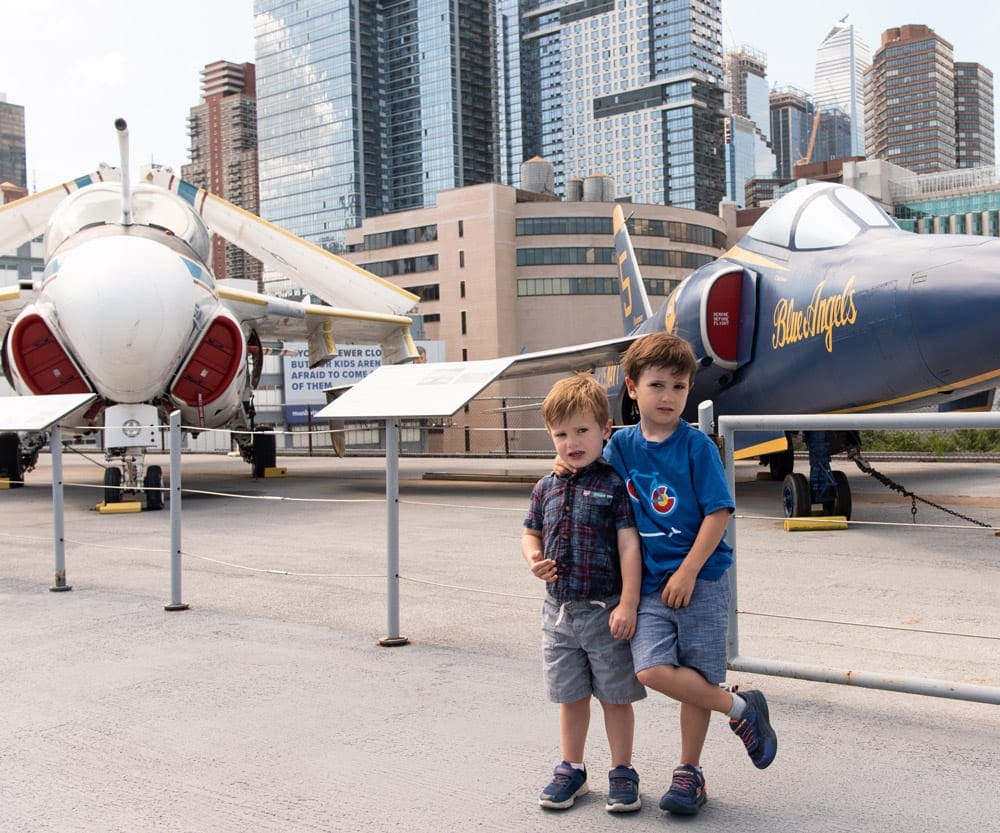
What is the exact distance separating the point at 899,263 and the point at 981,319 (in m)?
1.10

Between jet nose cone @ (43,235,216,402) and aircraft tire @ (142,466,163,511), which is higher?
jet nose cone @ (43,235,216,402)

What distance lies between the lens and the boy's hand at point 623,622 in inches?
113

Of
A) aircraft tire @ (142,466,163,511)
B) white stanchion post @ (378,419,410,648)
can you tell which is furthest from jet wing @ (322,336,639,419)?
aircraft tire @ (142,466,163,511)

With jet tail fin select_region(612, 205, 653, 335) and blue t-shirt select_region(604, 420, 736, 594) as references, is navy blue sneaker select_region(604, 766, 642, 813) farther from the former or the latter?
jet tail fin select_region(612, 205, 653, 335)

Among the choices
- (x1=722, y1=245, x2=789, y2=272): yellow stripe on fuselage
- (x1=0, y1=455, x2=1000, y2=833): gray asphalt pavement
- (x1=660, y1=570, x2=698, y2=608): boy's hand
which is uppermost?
(x1=722, y1=245, x2=789, y2=272): yellow stripe on fuselage

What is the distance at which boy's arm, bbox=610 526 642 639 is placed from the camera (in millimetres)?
2877

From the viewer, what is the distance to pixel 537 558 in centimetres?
305

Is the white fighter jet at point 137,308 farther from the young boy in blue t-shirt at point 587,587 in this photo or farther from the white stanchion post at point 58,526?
the young boy in blue t-shirt at point 587,587

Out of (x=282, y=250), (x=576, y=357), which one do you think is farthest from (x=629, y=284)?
(x=282, y=250)

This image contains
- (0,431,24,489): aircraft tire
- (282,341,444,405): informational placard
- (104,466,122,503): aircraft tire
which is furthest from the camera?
(282,341,444,405): informational placard

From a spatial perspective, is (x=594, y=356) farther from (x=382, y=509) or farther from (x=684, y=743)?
(x=684, y=743)

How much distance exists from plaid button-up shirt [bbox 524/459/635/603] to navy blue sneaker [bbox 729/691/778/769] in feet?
1.94

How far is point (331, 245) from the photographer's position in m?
160

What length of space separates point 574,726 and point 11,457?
18.2m
